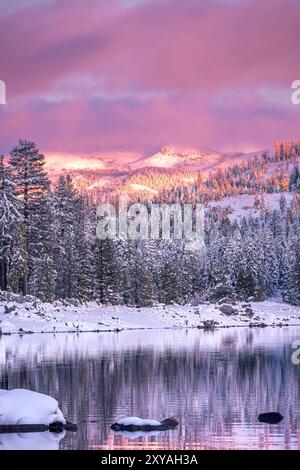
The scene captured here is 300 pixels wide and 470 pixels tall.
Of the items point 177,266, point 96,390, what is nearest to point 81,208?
point 177,266


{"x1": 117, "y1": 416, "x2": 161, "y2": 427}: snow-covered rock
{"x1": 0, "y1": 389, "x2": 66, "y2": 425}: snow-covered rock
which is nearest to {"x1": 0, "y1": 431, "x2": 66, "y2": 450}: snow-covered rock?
{"x1": 0, "y1": 389, "x2": 66, "y2": 425}: snow-covered rock

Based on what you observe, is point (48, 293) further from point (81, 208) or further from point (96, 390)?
point (96, 390)

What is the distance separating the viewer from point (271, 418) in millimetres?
24609

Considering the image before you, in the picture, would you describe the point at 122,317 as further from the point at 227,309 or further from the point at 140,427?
the point at 140,427

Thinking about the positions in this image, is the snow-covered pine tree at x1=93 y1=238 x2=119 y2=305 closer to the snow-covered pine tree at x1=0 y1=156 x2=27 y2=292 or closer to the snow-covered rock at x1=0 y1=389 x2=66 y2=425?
the snow-covered pine tree at x1=0 y1=156 x2=27 y2=292

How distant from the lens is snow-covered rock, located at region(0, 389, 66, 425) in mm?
22844

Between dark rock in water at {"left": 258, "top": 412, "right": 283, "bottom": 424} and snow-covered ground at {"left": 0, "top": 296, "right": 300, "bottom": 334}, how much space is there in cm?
4712

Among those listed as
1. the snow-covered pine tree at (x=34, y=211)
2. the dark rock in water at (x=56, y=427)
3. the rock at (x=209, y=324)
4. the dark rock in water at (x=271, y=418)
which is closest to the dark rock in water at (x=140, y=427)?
the dark rock in water at (x=56, y=427)

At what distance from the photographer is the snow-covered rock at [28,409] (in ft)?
74.9

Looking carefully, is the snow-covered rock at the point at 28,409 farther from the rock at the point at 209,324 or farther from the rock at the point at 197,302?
the rock at the point at 197,302
